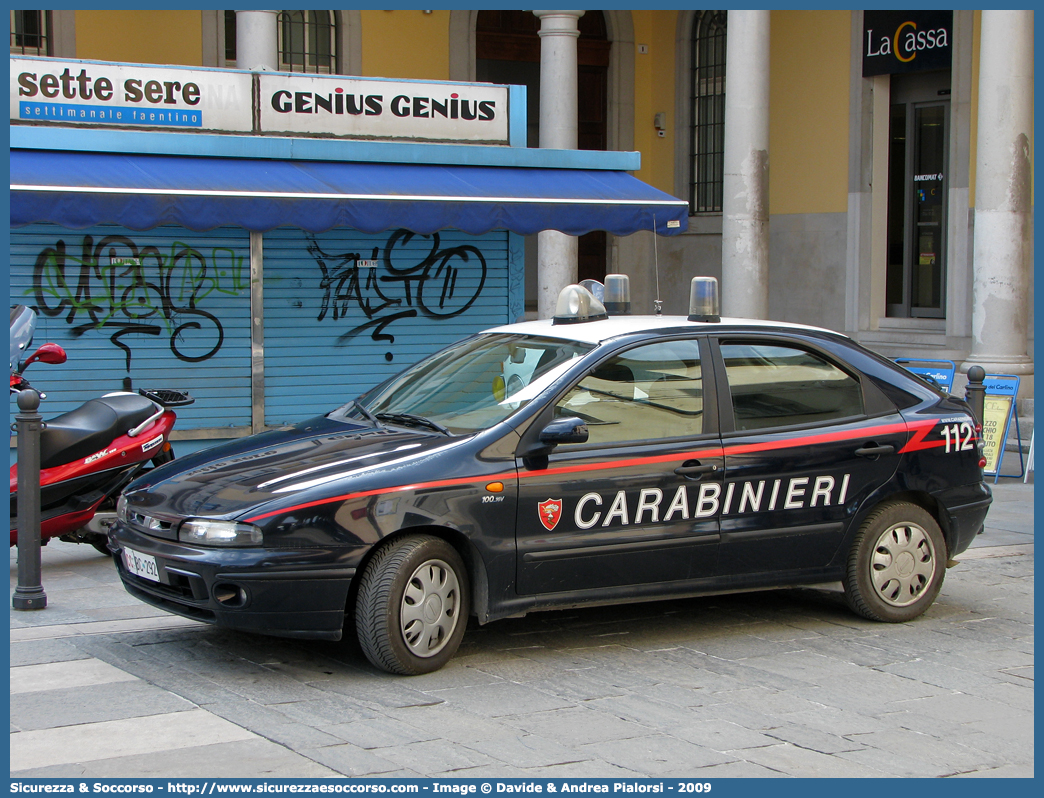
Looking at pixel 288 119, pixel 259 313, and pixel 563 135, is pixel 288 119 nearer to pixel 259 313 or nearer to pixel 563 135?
pixel 259 313

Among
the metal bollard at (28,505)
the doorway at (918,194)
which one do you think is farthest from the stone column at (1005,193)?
the metal bollard at (28,505)

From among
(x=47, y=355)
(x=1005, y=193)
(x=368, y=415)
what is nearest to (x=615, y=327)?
(x=368, y=415)

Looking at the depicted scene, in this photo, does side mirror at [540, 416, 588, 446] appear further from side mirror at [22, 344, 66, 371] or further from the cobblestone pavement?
side mirror at [22, 344, 66, 371]

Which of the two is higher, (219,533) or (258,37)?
(258,37)

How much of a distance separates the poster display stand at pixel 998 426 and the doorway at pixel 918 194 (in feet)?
17.5

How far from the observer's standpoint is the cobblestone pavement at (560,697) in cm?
446

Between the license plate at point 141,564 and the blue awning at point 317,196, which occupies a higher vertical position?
the blue awning at point 317,196

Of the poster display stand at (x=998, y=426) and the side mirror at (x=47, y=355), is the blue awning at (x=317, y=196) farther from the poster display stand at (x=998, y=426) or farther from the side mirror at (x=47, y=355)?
the poster display stand at (x=998, y=426)

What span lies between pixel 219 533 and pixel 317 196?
17.2 feet

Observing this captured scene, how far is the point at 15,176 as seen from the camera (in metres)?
9.30

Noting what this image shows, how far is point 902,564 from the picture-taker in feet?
21.2

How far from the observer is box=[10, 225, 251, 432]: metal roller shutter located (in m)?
10.1

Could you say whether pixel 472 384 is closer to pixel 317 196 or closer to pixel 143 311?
pixel 317 196

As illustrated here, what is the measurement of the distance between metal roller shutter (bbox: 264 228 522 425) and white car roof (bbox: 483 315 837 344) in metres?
4.83
